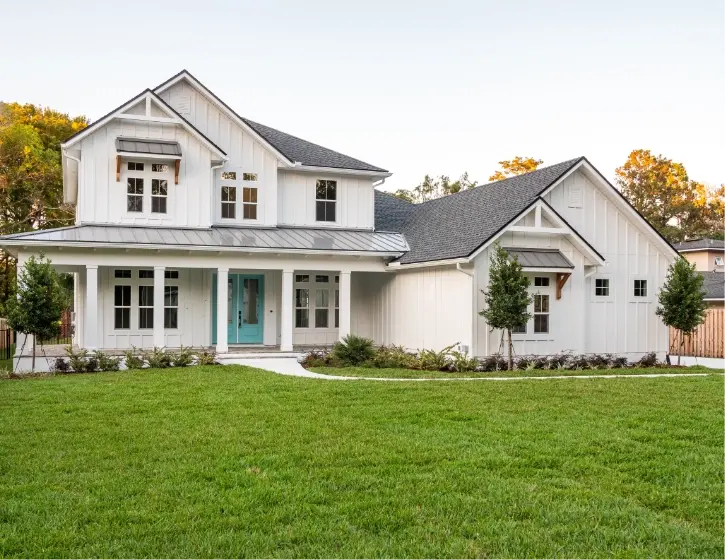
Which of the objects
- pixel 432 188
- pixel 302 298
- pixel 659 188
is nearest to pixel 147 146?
pixel 302 298

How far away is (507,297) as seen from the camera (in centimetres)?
1694

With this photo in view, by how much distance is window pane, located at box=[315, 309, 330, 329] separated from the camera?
22.9m

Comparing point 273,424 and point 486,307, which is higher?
point 486,307

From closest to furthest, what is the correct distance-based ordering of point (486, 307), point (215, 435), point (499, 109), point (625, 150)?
point (215, 435) → point (486, 307) → point (499, 109) → point (625, 150)

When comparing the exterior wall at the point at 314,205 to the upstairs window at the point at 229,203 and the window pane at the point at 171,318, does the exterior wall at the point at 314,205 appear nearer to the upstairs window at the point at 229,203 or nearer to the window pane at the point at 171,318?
the upstairs window at the point at 229,203

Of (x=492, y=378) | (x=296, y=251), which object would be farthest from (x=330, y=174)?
(x=492, y=378)

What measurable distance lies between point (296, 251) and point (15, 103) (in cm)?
2749

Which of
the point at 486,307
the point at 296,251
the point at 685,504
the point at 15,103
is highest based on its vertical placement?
the point at 15,103

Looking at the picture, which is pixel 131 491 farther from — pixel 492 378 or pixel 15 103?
pixel 15 103

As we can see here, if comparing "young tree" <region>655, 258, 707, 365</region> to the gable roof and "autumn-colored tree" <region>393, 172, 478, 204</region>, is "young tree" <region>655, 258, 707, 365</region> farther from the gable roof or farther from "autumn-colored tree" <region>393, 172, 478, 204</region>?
"autumn-colored tree" <region>393, 172, 478, 204</region>

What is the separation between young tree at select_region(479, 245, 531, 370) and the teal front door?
7.69 m

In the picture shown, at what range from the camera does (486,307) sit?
18453mm

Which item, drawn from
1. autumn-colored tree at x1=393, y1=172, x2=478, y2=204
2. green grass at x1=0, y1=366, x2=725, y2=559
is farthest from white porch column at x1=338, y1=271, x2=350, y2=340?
autumn-colored tree at x1=393, y1=172, x2=478, y2=204

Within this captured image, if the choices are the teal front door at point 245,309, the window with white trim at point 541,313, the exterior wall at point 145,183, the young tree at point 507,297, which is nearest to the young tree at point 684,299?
the window with white trim at point 541,313
